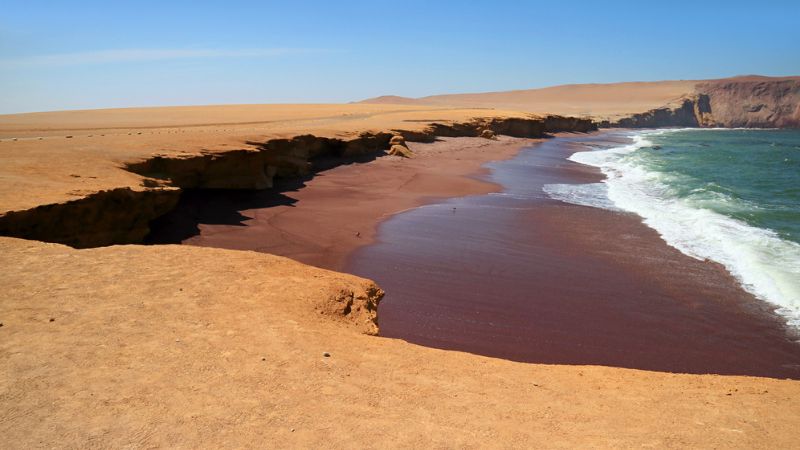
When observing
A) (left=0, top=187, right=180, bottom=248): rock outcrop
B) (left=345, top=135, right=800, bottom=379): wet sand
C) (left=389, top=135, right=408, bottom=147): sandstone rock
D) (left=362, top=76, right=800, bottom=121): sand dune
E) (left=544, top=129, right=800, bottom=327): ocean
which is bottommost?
(left=345, top=135, right=800, bottom=379): wet sand

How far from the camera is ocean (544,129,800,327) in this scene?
9.70m

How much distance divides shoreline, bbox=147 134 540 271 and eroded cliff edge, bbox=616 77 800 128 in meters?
80.0

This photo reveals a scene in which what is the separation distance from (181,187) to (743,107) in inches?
4192

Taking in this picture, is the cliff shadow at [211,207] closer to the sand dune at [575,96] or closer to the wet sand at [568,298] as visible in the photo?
the wet sand at [568,298]

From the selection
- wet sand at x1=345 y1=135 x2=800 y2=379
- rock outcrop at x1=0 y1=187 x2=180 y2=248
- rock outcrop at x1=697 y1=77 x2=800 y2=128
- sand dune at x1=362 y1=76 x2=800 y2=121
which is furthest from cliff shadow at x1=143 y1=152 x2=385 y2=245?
sand dune at x1=362 y1=76 x2=800 y2=121

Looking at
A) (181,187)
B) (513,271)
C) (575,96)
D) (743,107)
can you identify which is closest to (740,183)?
(513,271)

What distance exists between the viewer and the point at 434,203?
15742 millimetres

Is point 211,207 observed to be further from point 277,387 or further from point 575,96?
point 575,96

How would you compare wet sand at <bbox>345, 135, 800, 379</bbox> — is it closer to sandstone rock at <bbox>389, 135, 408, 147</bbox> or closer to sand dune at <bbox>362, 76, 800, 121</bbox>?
sandstone rock at <bbox>389, 135, 408, 147</bbox>

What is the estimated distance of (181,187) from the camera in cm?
1305

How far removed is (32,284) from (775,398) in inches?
285

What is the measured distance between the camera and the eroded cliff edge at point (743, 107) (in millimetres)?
91125

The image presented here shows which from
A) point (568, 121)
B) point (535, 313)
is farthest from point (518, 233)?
point (568, 121)

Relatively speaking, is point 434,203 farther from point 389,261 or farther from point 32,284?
point 32,284
